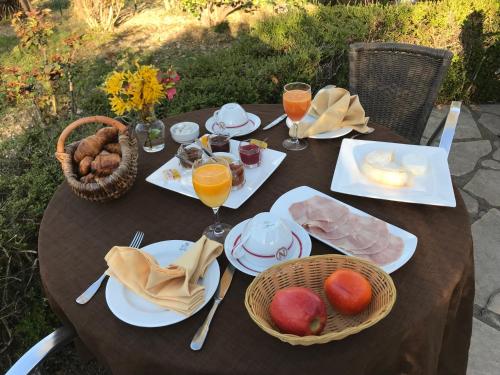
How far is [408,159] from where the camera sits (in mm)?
1688

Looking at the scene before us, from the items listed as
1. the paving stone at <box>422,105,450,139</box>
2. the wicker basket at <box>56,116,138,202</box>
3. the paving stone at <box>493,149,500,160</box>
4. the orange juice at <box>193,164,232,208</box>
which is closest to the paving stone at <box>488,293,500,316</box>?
the paving stone at <box>493,149,500,160</box>

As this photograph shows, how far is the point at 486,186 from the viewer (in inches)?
132

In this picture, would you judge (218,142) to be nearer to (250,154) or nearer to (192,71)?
(250,154)

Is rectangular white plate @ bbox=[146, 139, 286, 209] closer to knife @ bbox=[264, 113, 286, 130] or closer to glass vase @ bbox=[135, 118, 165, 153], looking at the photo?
glass vase @ bbox=[135, 118, 165, 153]

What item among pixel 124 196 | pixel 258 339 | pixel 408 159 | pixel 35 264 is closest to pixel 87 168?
pixel 124 196

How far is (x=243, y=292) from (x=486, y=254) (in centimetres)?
218

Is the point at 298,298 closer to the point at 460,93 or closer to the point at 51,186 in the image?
the point at 51,186

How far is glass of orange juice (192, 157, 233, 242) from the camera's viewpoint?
1.40 metres

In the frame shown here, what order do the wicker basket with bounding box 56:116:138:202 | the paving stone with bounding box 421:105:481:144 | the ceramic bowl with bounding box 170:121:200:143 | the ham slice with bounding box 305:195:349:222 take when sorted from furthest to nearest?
the paving stone with bounding box 421:105:481:144 → the ceramic bowl with bounding box 170:121:200:143 → the wicker basket with bounding box 56:116:138:202 → the ham slice with bounding box 305:195:349:222

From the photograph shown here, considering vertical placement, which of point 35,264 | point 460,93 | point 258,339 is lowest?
point 460,93

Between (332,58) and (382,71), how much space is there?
111 centimetres

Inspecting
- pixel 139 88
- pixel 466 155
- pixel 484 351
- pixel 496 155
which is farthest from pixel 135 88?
pixel 496 155

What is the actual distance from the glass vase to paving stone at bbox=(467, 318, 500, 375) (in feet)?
6.52

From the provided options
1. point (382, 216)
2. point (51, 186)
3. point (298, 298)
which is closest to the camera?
point (298, 298)
